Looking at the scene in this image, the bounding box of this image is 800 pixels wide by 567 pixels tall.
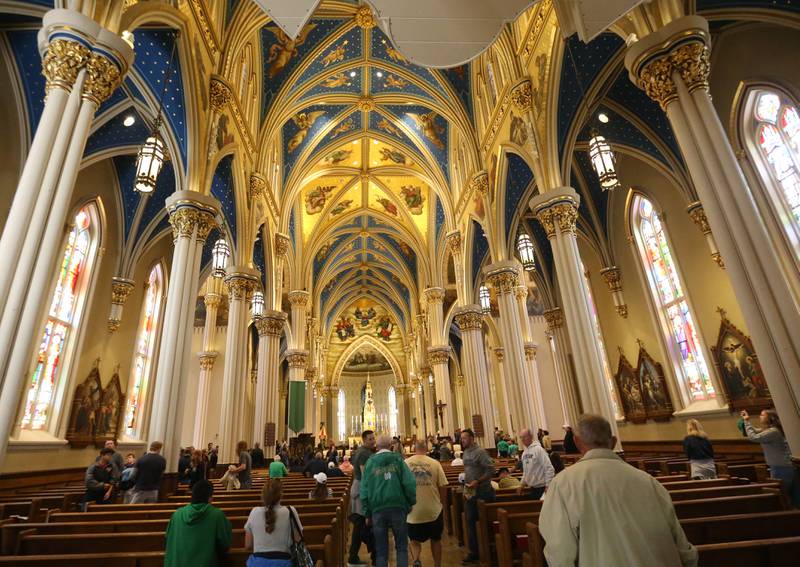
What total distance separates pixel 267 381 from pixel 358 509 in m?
12.1

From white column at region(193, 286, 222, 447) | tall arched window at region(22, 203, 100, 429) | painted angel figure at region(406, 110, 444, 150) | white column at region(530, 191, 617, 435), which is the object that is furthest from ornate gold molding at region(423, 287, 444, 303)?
tall arched window at region(22, 203, 100, 429)

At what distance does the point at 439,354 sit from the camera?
22234 millimetres

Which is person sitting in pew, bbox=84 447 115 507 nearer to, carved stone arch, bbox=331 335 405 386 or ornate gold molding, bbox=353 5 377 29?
ornate gold molding, bbox=353 5 377 29

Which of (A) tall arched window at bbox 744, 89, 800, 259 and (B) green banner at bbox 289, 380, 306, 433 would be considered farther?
(B) green banner at bbox 289, 380, 306, 433

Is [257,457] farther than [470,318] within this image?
No

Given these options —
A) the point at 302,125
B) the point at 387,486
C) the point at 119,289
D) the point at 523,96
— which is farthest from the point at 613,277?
the point at 119,289

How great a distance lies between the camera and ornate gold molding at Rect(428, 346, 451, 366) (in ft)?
72.6

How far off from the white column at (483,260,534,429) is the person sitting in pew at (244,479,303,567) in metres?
9.79

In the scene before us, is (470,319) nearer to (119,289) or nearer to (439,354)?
(439,354)

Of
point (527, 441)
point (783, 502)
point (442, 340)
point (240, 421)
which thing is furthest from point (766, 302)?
point (442, 340)

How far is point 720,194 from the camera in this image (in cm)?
549

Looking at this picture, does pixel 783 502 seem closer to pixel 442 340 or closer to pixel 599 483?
pixel 599 483

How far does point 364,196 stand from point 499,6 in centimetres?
2071

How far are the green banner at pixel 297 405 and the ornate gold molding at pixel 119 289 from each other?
6.76 meters
